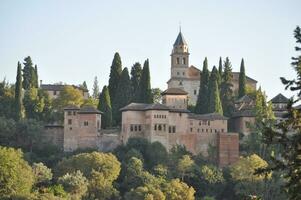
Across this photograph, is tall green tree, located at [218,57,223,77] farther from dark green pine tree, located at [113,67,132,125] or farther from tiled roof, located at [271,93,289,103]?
dark green pine tree, located at [113,67,132,125]

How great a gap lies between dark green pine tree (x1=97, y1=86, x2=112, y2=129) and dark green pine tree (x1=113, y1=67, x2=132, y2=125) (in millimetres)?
991

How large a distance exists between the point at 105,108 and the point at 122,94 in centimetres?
298

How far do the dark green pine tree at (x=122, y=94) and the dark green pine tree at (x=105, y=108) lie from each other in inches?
39.0

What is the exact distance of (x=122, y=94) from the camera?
72.8 meters

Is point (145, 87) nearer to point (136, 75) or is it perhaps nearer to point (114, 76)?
point (136, 75)

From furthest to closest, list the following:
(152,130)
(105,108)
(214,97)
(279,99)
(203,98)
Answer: (279,99)
(203,98)
(214,97)
(105,108)
(152,130)

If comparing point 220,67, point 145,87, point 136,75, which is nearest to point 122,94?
point 145,87

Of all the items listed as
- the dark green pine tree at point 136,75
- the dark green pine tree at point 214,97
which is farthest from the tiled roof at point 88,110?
the dark green pine tree at point 214,97

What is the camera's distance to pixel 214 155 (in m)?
68.2

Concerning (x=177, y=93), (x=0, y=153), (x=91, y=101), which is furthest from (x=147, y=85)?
(x=0, y=153)

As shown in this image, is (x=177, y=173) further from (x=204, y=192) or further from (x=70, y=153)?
(x=70, y=153)

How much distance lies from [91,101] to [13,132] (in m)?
12.4

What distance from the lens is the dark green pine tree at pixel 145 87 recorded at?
236 feet

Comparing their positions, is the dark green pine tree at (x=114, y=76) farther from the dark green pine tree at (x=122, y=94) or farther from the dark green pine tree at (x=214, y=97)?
the dark green pine tree at (x=214, y=97)
